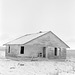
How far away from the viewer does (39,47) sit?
107 feet

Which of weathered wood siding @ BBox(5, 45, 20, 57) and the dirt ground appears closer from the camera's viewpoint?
the dirt ground

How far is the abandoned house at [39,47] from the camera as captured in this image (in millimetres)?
30453

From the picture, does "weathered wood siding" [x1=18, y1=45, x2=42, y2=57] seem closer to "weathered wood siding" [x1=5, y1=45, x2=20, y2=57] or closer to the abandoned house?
the abandoned house

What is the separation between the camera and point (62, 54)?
33344 millimetres

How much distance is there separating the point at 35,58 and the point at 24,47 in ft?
8.79

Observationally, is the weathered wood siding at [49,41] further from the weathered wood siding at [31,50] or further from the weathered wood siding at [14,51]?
the weathered wood siding at [14,51]

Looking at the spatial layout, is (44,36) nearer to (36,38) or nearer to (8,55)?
(36,38)

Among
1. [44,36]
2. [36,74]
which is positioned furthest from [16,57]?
[36,74]

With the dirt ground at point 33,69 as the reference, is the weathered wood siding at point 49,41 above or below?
above

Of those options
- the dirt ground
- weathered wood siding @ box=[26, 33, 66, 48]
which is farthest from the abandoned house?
the dirt ground

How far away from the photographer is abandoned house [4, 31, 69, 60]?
30453mm

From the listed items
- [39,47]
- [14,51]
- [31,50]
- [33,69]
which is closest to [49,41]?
[39,47]

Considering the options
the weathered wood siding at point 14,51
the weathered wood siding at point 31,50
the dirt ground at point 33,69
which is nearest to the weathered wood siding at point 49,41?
the weathered wood siding at point 31,50

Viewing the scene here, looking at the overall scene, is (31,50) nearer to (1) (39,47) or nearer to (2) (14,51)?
(1) (39,47)
